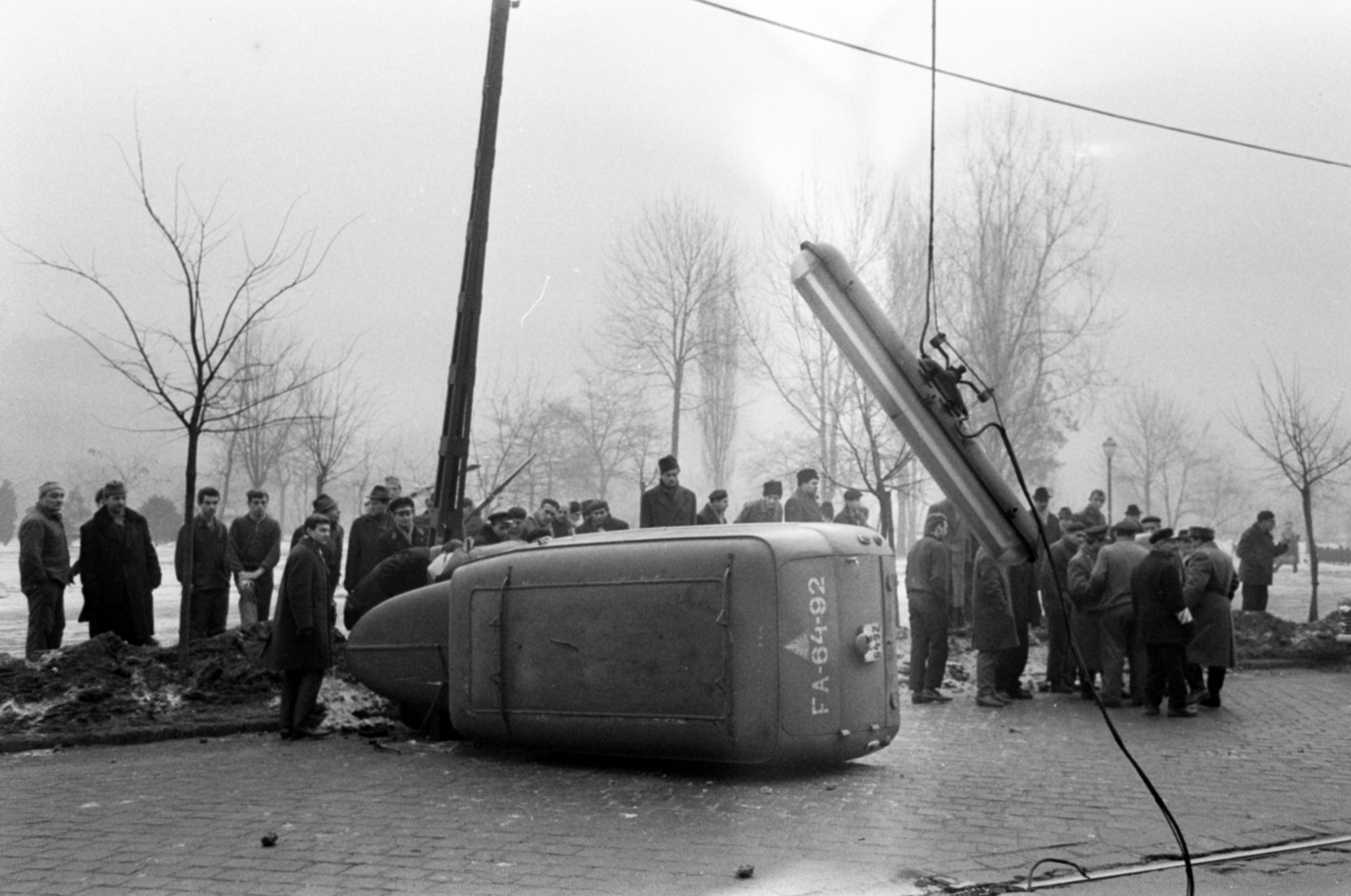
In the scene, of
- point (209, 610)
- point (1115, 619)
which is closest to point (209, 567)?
point (209, 610)

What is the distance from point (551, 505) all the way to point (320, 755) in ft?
21.5

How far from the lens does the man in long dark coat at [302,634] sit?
10812mm

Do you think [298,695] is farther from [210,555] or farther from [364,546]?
[210,555]

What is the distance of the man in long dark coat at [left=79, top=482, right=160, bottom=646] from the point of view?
1327cm

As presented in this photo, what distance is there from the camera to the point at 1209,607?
1338cm

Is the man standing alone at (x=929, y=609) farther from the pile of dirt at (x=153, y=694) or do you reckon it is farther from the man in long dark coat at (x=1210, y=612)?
the pile of dirt at (x=153, y=694)

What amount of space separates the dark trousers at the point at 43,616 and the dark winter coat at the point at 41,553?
0.18 feet

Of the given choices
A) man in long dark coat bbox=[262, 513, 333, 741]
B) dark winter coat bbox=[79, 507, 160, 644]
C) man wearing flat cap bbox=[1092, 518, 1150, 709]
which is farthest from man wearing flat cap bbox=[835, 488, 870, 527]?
dark winter coat bbox=[79, 507, 160, 644]

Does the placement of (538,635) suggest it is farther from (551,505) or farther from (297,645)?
(551,505)

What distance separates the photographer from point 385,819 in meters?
7.48

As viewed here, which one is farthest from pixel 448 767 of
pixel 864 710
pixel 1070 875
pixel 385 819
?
pixel 1070 875

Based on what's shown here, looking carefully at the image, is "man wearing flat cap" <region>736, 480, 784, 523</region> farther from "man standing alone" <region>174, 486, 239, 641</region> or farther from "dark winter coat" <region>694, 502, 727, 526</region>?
"man standing alone" <region>174, 486, 239, 641</region>

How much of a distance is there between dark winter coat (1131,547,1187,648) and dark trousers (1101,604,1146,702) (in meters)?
0.56

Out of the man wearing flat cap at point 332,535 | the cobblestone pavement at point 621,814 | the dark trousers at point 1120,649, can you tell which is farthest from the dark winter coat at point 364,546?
the dark trousers at point 1120,649
